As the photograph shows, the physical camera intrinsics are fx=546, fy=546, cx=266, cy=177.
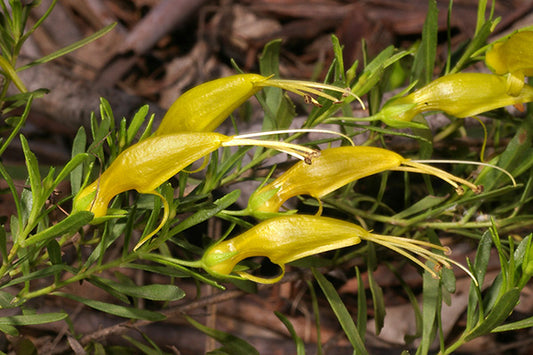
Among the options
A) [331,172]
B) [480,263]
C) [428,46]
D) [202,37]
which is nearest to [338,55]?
[331,172]

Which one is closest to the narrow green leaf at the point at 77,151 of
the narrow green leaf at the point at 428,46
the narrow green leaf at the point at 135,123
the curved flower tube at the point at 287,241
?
the narrow green leaf at the point at 135,123

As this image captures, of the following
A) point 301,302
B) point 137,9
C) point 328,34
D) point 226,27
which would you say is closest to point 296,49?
point 328,34

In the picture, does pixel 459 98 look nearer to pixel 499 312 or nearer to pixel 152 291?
pixel 499 312

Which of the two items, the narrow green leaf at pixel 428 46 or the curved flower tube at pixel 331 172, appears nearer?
the curved flower tube at pixel 331 172

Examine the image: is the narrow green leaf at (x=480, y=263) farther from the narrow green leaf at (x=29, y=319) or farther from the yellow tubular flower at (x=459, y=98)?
the narrow green leaf at (x=29, y=319)

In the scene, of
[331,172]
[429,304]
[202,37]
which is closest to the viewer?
[331,172]
